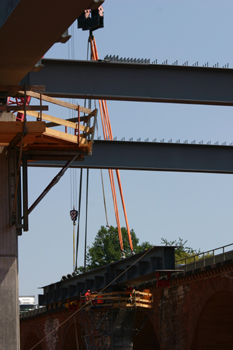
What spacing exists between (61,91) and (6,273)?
6320 millimetres

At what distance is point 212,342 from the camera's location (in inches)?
1138

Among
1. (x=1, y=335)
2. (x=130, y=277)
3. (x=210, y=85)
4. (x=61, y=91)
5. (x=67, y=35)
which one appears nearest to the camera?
(x=67, y=35)

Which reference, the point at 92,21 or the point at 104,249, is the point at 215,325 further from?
the point at 104,249

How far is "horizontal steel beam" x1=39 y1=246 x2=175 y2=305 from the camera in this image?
81.0 feet

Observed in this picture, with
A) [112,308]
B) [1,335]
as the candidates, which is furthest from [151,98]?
[112,308]

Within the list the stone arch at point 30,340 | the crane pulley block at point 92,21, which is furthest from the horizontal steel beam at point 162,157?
the stone arch at point 30,340

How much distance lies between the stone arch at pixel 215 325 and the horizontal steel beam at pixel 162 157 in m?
7.55

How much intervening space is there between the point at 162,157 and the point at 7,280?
998cm

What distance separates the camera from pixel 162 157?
21109 millimetres

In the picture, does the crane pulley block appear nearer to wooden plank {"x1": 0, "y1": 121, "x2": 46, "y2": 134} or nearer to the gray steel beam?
wooden plank {"x1": 0, "y1": 121, "x2": 46, "y2": 134}

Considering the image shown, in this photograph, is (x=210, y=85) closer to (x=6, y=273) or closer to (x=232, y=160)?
(x=232, y=160)

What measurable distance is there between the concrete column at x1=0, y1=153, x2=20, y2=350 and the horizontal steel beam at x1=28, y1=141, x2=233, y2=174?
7.94 m

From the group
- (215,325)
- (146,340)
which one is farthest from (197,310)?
(146,340)

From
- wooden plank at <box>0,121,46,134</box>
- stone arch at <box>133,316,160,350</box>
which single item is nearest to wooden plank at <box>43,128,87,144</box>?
wooden plank at <box>0,121,46,134</box>
